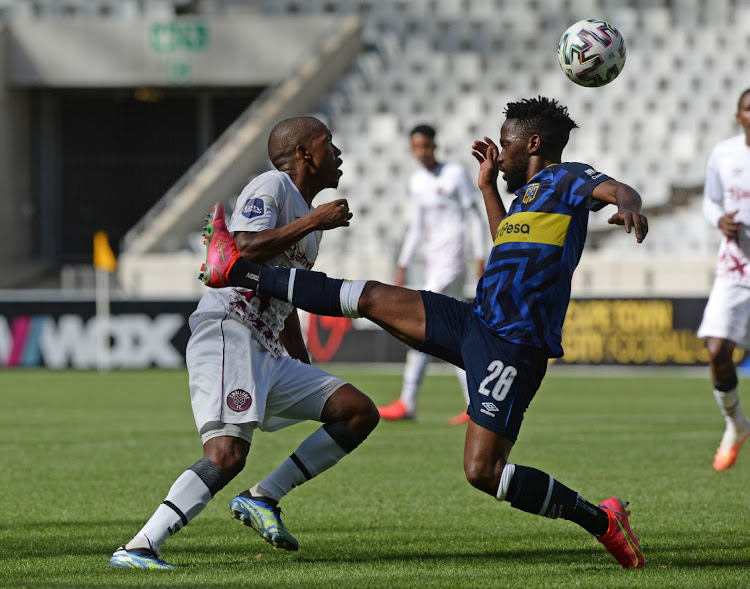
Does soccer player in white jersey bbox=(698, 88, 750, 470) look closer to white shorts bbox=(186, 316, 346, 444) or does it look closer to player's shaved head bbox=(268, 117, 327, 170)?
player's shaved head bbox=(268, 117, 327, 170)

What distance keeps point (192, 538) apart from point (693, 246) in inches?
742

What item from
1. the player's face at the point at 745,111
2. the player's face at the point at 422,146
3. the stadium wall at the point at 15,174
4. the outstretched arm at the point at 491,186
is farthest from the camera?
the stadium wall at the point at 15,174

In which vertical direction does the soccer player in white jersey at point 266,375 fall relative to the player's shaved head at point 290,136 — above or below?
→ below

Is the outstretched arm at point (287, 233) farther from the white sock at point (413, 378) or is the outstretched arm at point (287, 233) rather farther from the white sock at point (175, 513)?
the white sock at point (413, 378)

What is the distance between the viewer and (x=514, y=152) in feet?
16.8

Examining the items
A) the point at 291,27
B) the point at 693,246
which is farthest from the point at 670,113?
the point at 291,27

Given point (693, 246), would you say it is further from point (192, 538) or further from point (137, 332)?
point (192, 538)

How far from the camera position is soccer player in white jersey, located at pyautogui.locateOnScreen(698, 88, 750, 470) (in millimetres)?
7797

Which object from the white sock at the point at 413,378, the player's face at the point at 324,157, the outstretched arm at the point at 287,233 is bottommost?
the white sock at the point at 413,378

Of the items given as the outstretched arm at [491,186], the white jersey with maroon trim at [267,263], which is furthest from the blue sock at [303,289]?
the outstretched arm at [491,186]

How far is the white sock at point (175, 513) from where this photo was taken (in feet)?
15.2

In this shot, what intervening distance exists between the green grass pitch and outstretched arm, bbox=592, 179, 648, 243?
1253 mm

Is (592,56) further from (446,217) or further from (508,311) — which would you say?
(446,217)

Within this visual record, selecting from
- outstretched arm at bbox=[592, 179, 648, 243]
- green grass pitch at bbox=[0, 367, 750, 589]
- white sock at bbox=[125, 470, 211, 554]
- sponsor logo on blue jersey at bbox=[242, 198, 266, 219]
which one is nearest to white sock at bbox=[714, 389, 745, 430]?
green grass pitch at bbox=[0, 367, 750, 589]
